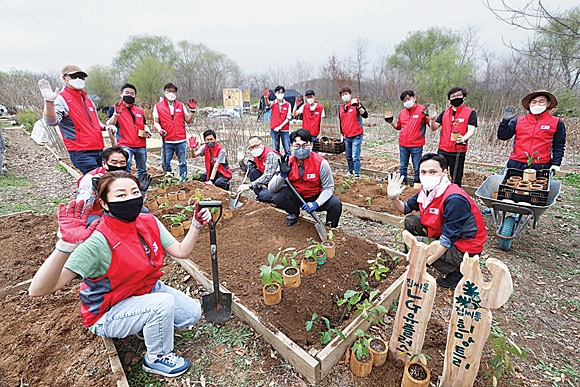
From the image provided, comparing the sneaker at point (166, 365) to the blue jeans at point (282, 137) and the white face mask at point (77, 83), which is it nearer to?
the white face mask at point (77, 83)

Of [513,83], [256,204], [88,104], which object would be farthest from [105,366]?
[513,83]

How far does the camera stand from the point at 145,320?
1856 mm

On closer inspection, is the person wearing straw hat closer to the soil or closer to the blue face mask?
the soil

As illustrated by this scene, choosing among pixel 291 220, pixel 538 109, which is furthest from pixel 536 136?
pixel 291 220

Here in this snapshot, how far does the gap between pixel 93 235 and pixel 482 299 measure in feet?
7.02

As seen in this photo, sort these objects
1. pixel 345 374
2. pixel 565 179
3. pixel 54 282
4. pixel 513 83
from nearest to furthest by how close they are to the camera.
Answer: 1. pixel 54 282
2. pixel 345 374
3. pixel 565 179
4. pixel 513 83

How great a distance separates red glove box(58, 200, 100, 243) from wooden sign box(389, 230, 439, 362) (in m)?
1.77

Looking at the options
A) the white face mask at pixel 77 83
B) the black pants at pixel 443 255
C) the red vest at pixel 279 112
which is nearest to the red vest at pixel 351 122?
the red vest at pixel 279 112

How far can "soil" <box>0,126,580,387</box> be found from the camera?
1.93m

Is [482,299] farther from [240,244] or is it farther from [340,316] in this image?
[240,244]

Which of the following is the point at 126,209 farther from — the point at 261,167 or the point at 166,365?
the point at 261,167

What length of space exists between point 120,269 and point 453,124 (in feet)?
15.7

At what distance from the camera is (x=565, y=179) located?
5828 mm

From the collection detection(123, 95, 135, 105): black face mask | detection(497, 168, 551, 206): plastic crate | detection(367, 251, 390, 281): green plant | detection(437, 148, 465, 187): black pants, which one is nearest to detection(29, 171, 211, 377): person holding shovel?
detection(367, 251, 390, 281): green plant
